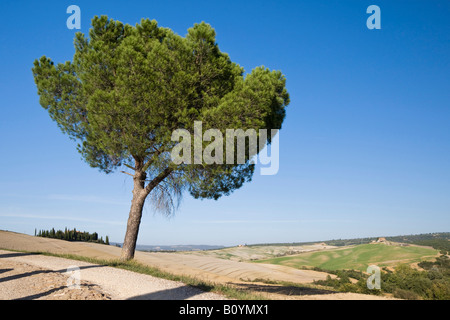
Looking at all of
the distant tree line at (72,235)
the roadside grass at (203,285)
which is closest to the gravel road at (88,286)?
the roadside grass at (203,285)

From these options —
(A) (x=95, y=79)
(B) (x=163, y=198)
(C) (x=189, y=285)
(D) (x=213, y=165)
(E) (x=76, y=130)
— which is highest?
(A) (x=95, y=79)

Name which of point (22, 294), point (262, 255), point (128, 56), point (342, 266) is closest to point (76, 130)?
point (128, 56)

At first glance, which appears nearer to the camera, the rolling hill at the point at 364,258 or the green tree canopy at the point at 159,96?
the green tree canopy at the point at 159,96

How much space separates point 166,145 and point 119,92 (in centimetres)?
337

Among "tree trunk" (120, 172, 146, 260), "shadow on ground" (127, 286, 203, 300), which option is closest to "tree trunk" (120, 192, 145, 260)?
"tree trunk" (120, 172, 146, 260)

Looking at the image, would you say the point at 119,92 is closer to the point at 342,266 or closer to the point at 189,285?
the point at 189,285

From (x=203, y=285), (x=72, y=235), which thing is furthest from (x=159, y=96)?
(x=72, y=235)

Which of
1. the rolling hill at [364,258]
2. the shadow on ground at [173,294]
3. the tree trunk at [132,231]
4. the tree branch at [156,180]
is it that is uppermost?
the tree branch at [156,180]

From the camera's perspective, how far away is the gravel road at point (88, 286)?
7762 millimetres

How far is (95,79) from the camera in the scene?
587 inches

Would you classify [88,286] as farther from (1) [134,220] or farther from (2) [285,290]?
(2) [285,290]

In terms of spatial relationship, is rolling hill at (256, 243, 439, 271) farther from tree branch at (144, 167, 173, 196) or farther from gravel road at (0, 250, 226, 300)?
gravel road at (0, 250, 226, 300)

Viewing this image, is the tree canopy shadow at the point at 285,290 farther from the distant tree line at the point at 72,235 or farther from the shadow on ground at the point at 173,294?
the distant tree line at the point at 72,235

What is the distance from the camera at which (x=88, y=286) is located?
8.70 meters
